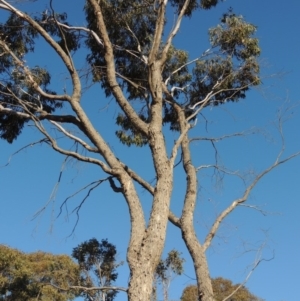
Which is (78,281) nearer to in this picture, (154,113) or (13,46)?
(13,46)

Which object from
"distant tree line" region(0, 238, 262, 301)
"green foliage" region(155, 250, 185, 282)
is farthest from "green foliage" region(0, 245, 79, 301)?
"green foliage" region(155, 250, 185, 282)

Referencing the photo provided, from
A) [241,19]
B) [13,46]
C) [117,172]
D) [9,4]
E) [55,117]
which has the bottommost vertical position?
[117,172]

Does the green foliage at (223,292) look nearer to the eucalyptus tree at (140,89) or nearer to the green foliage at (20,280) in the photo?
the green foliage at (20,280)

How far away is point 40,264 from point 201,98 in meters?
15.3

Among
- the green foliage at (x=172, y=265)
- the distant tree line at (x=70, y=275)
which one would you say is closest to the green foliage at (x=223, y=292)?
the distant tree line at (x=70, y=275)

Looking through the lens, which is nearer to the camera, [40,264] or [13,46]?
[13,46]

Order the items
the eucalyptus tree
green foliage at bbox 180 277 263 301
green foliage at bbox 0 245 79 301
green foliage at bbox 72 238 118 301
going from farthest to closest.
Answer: green foliage at bbox 180 277 263 301 → green foliage at bbox 0 245 79 301 → green foliage at bbox 72 238 118 301 → the eucalyptus tree

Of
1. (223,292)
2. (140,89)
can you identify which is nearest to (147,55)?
(140,89)

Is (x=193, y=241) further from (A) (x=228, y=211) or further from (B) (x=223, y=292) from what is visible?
(B) (x=223, y=292)

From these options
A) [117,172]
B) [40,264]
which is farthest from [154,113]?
[40,264]

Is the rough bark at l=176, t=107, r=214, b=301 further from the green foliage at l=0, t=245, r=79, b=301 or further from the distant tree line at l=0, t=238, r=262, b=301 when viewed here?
the green foliage at l=0, t=245, r=79, b=301

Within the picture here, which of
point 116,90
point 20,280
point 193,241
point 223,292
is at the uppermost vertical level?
point 223,292

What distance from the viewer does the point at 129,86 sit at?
9.55 m

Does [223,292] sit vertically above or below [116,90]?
above
